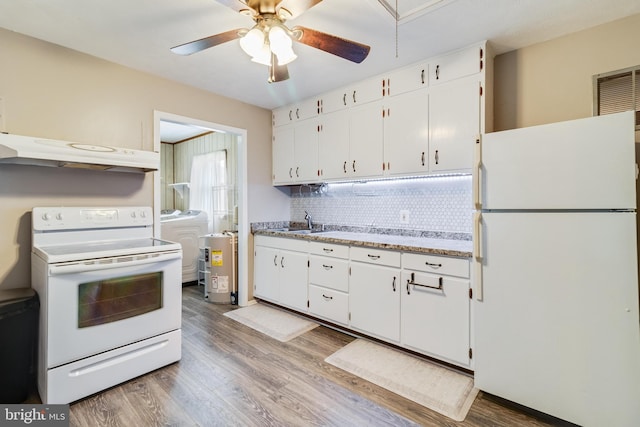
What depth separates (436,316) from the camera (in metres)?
2.21

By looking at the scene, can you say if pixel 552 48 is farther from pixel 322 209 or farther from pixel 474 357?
pixel 322 209

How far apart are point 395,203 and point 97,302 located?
258 cm

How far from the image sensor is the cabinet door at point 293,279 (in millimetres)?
3131

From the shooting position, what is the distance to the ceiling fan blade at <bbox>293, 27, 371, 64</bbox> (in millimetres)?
1572

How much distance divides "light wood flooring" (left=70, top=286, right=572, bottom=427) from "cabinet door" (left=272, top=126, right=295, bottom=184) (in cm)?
199

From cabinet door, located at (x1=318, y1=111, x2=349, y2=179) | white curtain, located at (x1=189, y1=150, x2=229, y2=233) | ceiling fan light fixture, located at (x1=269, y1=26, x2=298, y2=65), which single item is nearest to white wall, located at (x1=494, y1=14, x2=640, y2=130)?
cabinet door, located at (x1=318, y1=111, x2=349, y2=179)

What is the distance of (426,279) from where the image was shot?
2256mm

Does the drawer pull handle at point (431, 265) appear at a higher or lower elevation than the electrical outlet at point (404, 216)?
lower

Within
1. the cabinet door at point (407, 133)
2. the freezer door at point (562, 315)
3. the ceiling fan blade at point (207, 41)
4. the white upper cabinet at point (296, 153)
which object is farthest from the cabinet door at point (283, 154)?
the freezer door at point (562, 315)

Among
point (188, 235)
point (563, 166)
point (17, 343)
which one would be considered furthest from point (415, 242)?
point (188, 235)

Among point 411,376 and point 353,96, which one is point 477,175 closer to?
point 411,376

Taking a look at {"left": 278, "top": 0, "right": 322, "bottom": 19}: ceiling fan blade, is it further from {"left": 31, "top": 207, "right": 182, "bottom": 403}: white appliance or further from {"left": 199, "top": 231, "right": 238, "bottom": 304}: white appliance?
{"left": 199, "top": 231, "right": 238, "bottom": 304}: white appliance

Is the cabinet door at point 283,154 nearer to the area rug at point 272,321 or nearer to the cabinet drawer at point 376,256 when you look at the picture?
the cabinet drawer at point 376,256

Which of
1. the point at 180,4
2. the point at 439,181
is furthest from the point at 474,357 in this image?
the point at 180,4
